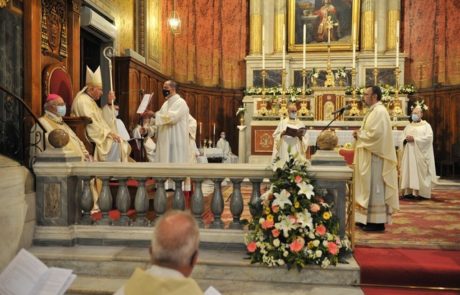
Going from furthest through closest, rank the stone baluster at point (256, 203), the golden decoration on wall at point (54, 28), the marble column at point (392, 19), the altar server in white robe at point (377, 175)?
the marble column at point (392, 19) → the golden decoration on wall at point (54, 28) → the altar server in white robe at point (377, 175) → the stone baluster at point (256, 203)

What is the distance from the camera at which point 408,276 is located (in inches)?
153

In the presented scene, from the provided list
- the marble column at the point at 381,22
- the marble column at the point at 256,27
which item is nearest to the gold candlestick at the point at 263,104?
the marble column at the point at 256,27

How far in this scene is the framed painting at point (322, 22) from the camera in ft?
46.5

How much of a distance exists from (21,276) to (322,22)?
13122 millimetres

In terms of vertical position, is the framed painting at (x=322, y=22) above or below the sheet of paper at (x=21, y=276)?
above

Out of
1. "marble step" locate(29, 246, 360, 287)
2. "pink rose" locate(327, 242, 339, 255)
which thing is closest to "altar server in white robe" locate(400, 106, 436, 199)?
"marble step" locate(29, 246, 360, 287)

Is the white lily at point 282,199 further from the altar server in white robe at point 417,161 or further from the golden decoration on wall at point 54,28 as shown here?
the altar server in white robe at point 417,161

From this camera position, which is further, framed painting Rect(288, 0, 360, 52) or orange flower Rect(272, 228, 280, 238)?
framed painting Rect(288, 0, 360, 52)

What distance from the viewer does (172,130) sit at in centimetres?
669

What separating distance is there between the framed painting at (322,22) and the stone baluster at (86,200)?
36.1ft

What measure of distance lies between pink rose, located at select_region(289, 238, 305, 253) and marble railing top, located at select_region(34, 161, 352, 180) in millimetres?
666

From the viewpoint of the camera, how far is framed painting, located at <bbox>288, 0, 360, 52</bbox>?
46.5 feet

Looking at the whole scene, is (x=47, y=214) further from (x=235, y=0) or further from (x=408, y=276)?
(x=235, y=0)

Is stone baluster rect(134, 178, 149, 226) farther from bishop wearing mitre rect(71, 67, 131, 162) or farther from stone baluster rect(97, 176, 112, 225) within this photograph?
bishop wearing mitre rect(71, 67, 131, 162)
